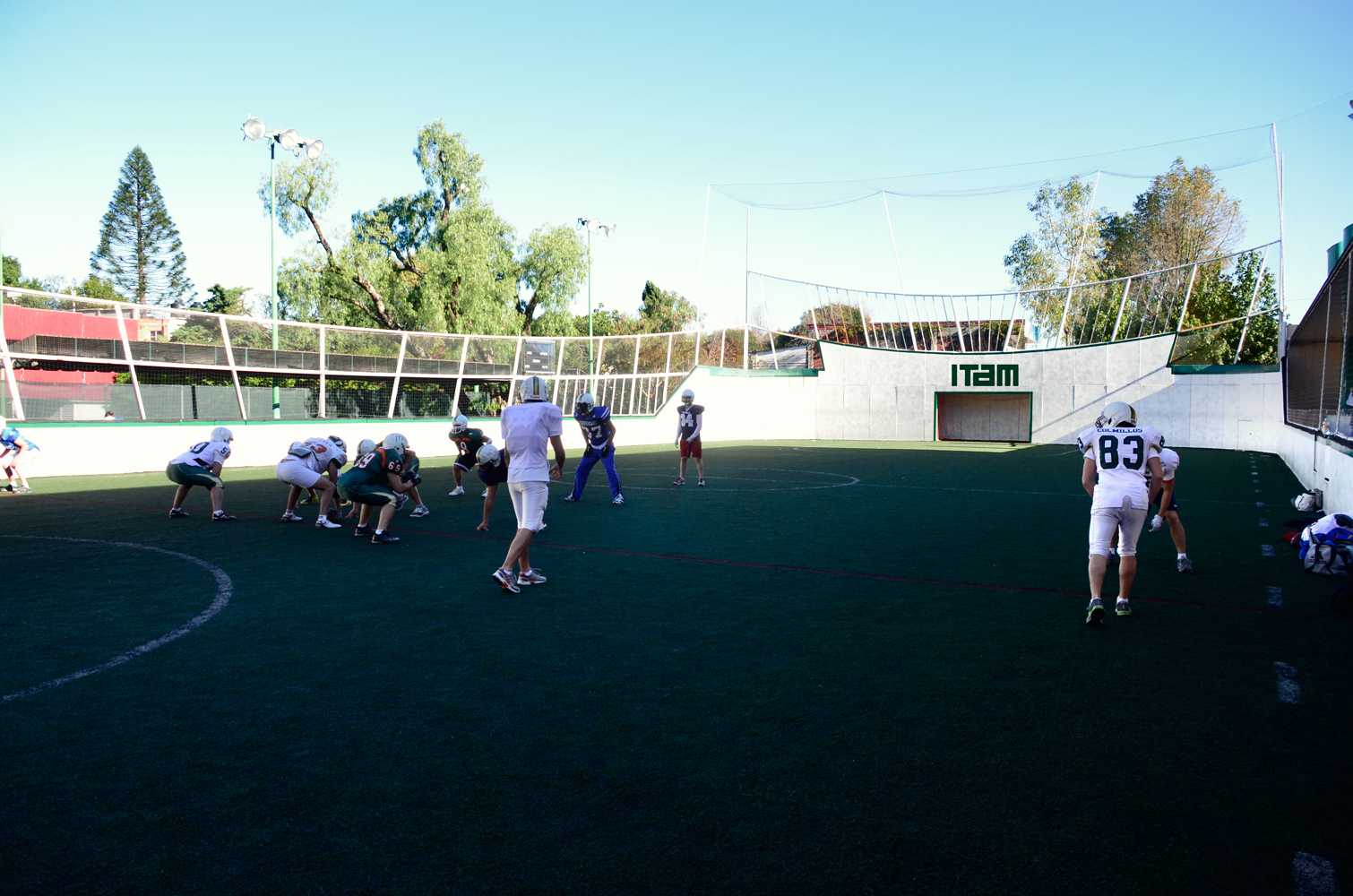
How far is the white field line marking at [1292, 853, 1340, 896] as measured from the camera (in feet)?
9.96

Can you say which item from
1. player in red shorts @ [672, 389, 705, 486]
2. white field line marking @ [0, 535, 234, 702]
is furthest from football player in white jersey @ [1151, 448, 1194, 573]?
player in red shorts @ [672, 389, 705, 486]

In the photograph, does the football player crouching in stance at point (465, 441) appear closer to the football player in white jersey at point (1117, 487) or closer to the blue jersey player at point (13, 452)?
the blue jersey player at point (13, 452)

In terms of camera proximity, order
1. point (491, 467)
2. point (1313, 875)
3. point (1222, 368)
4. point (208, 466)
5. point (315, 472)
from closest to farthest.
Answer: point (1313, 875) < point (315, 472) < point (491, 467) < point (208, 466) < point (1222, 368)

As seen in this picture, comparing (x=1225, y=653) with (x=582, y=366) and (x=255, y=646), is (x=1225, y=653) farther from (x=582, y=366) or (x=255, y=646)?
(x=582, y=366)

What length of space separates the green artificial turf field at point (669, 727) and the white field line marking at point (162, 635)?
0.08 m

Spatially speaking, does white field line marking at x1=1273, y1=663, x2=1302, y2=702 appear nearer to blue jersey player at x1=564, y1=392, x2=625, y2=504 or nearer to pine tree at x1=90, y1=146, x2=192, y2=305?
blue jersey player at x1=564, y1=392, x2=625, y2=504

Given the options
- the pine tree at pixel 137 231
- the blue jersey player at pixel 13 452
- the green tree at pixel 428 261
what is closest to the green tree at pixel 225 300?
the pine tree at pixel 137 231

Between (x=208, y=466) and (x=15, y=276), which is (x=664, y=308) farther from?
(x=208, y=466)

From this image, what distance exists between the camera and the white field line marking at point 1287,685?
5004 mm

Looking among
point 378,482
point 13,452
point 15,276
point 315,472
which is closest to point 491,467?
point 378,482

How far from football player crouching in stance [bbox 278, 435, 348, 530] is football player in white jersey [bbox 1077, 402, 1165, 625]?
9.31 m

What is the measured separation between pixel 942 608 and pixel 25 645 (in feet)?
22.4

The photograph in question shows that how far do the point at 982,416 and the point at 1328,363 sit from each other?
23.9m

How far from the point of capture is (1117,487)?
651 centimetres
